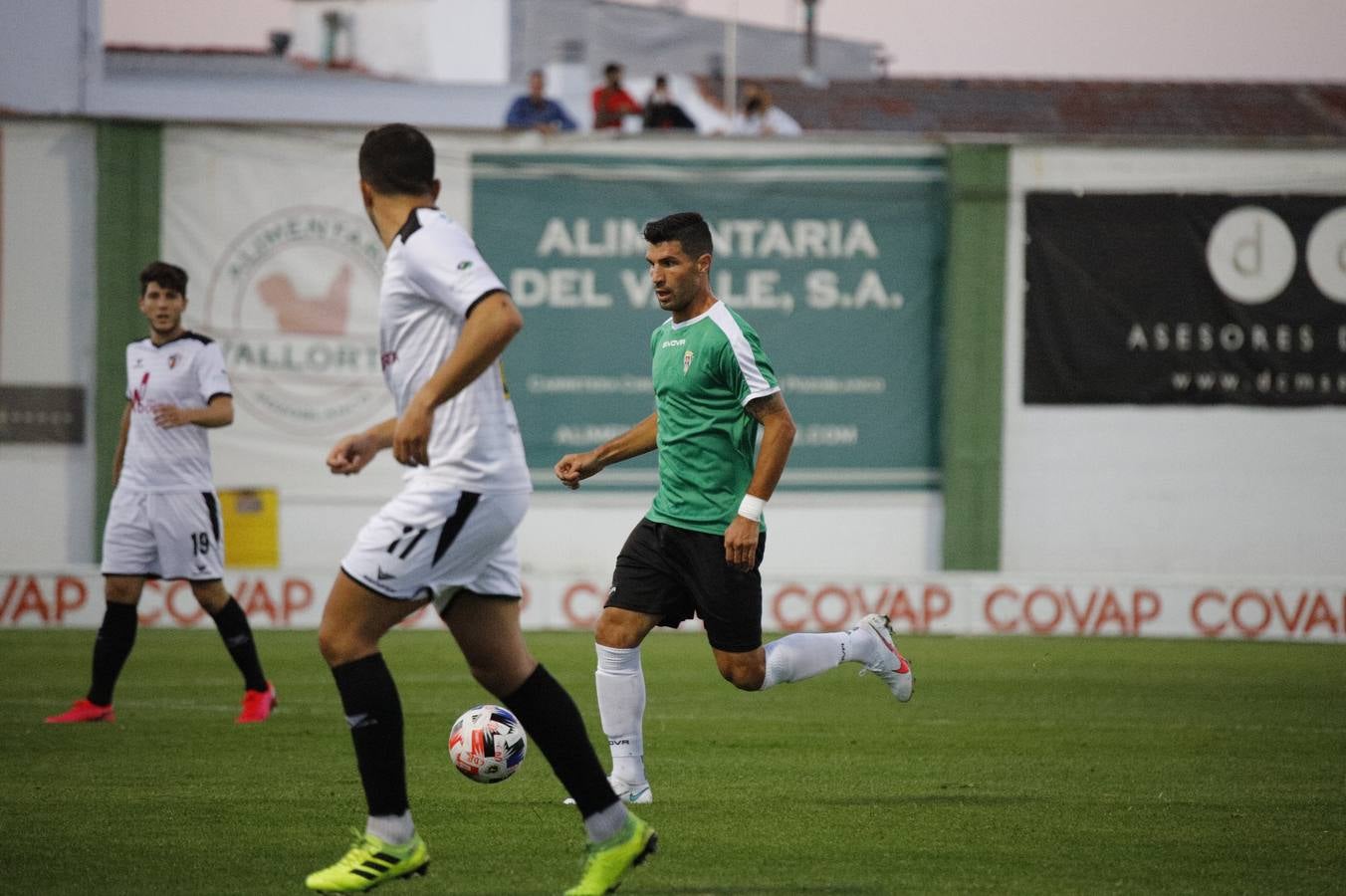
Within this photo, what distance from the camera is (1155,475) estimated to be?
19.8 m

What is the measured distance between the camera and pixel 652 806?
752 centimetres

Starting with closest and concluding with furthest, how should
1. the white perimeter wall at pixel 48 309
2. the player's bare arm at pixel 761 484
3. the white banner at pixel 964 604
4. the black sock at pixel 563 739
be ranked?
the black sock at pixel 563 739 → the player's bare arm at pixel 761 484 → the white banner at pixel 964 604 → the white perimeter wall at pixel 48 309

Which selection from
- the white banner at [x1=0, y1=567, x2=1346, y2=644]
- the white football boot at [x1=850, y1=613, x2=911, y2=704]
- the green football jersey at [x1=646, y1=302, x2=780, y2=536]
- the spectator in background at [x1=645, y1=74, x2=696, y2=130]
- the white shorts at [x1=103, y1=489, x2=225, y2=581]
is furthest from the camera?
the spectator in background at [x1=645, y1=74, x2=696, y2=130]

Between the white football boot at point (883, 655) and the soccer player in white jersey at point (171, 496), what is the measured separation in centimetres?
385

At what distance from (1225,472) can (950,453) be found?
2.91m

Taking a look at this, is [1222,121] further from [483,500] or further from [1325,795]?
[483,500]

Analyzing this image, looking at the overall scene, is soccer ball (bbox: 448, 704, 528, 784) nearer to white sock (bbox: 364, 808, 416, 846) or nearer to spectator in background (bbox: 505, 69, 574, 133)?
white sock (bbox: 364, 808, 416, 846)

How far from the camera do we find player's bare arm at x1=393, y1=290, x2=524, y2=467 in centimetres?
515

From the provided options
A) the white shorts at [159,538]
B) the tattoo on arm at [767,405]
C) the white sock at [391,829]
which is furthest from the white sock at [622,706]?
the white shorts at [159,538]

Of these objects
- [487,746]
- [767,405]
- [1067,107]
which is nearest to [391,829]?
[487,746]

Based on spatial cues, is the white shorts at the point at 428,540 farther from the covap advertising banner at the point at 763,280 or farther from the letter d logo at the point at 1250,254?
the letter d logo at the point at 1250,254

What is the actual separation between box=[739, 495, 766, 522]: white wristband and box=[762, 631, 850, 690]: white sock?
71cm

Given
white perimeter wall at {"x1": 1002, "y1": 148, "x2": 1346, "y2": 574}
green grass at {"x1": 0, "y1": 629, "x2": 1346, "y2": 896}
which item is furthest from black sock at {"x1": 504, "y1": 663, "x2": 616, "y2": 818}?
white perimeter wall at {"x1": 1002, "y1": 148, "x2": 1346, "y2": 574}

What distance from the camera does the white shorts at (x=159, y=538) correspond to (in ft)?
34.2
